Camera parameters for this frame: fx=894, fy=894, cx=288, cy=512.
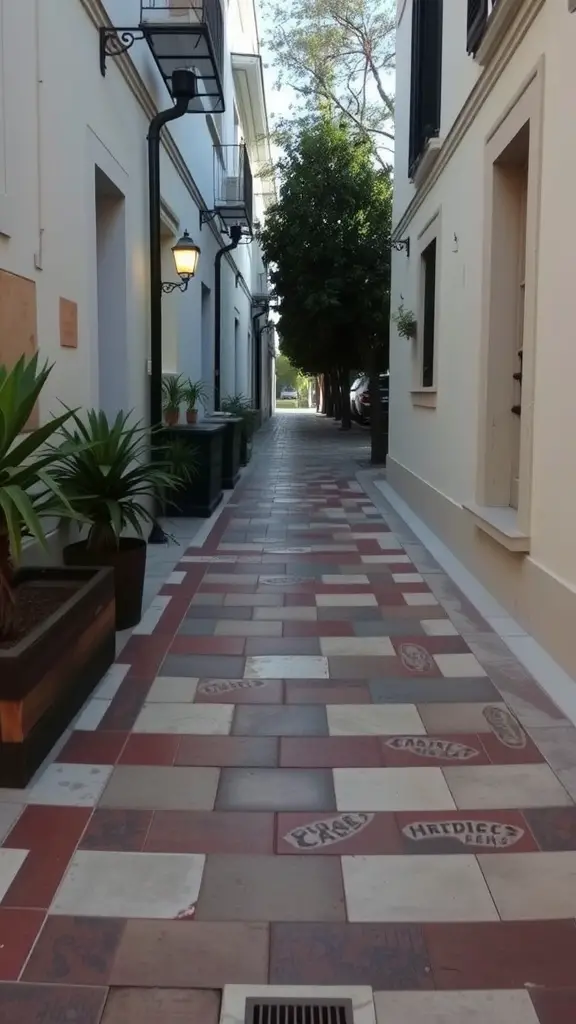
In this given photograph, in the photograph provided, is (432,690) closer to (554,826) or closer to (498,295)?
(554,826)

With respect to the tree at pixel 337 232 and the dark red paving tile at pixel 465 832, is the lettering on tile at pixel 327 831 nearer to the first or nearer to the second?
the dark red paving tile at pixel 465 832

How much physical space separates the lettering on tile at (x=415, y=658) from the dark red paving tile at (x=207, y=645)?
2.68ft

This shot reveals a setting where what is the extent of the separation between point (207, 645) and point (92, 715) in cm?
105

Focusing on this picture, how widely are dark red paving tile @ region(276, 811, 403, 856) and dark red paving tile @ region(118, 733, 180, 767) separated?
60 cm

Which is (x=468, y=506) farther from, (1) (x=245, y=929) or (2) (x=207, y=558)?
(1) (x=245, y=929)

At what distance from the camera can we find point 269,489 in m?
11.3

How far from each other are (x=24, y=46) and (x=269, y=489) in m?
7.31

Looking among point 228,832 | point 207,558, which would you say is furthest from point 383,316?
point 228,832

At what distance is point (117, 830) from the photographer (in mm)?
2719

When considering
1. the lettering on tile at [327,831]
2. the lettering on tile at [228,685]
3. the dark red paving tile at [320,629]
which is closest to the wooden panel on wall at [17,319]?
the lettering on tile at [228,685]

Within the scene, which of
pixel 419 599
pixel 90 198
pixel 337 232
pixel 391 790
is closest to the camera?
pixel 391 790

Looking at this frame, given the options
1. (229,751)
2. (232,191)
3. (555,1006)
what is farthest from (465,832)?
(232,191)

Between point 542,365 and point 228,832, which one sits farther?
point 542,365

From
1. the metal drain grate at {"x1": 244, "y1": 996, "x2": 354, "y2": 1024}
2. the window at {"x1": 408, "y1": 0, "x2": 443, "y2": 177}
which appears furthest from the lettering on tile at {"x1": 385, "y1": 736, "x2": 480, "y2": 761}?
the window at {"x1": 408, "y1": 0, "x2": 443, "y2": 177}
